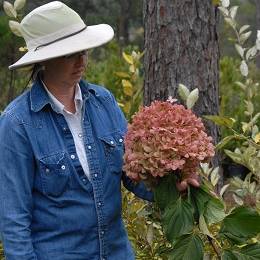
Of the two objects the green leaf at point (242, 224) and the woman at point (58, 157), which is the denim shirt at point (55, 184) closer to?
the woman at point (58, 157)

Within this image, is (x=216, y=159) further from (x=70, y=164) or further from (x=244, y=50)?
(x=70, y=164)

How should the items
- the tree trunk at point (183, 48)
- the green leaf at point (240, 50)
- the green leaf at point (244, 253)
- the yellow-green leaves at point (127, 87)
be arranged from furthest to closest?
the yellow-green leaves at point (127, 87) < the tree trunk at point (183, 48) < the green leaf at point (240, 50) < the green leaf at point (244, 253)

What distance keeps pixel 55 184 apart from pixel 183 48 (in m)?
1.26

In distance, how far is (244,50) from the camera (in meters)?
2.76

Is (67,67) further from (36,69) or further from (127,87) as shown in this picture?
(127,87)

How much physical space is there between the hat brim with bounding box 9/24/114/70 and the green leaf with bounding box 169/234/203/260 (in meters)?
0.68

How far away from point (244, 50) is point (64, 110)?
2.89 feet

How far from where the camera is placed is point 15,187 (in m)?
2.15

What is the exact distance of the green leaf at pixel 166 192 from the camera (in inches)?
85.8

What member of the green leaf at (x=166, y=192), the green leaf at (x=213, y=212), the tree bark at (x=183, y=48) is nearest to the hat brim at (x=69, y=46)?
the green leaf at (x=166, y=192)

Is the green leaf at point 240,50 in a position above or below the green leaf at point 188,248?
above

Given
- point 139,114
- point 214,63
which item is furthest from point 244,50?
point 139,114

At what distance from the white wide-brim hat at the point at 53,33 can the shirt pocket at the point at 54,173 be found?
1.01ft

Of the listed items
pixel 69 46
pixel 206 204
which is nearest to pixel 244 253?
pixel 206 204
